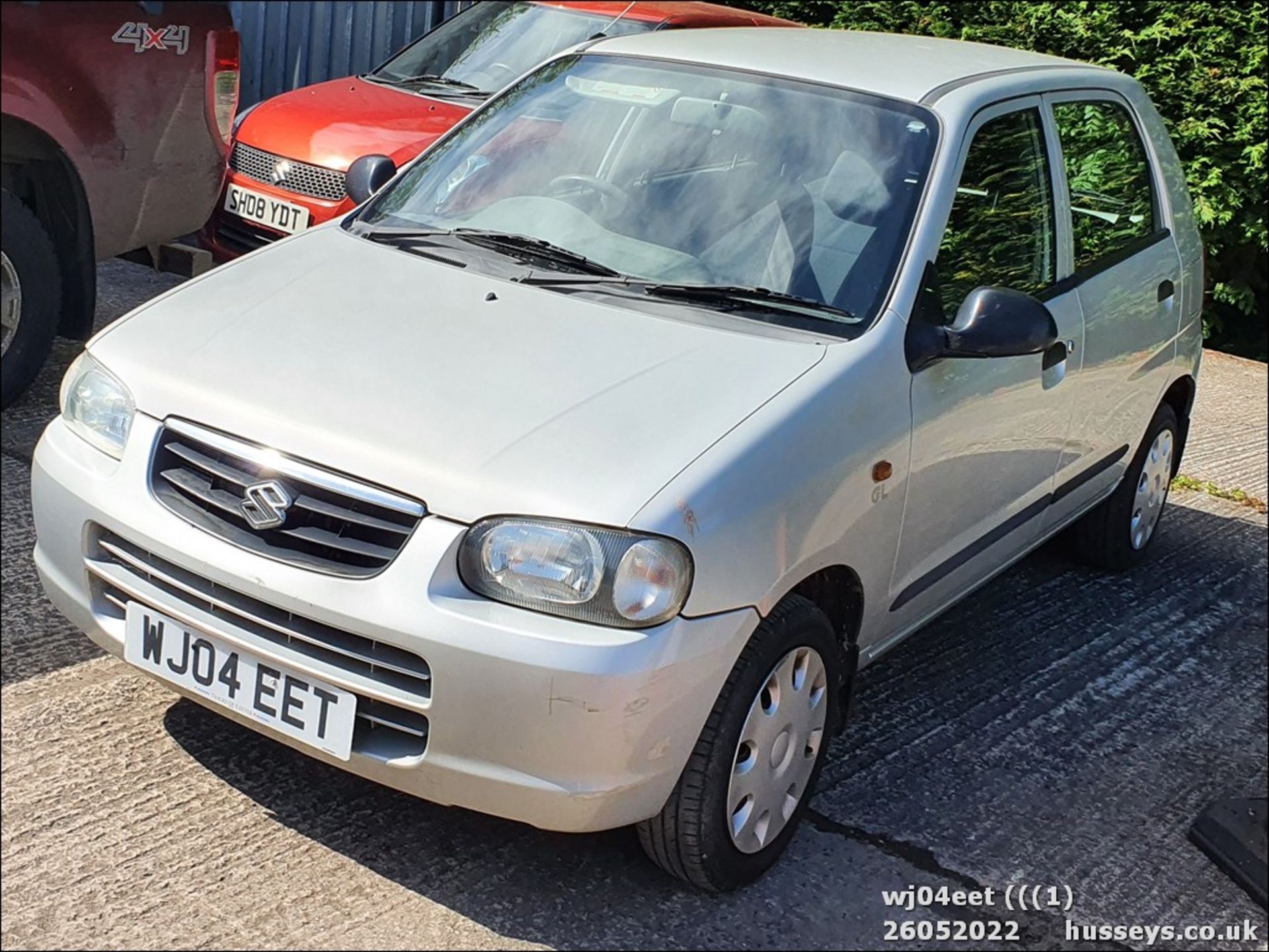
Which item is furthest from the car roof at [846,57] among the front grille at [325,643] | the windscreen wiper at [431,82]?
the windscreen wiper at [431,82]

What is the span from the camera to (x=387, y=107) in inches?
290

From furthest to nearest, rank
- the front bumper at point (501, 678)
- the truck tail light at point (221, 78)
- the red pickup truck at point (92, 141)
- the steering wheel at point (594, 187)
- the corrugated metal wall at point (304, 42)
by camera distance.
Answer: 1. the corrugated metal wall at point (304, 42)
2. the truck tail light at point (221, 78)
3. the red pickup truck at point (92, 141)
4. the steering wheel at point (594, 187)
5. the front bumper at point (501, 678)

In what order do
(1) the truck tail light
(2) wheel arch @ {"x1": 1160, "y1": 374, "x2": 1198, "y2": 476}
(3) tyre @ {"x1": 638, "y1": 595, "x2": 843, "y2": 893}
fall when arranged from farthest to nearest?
(1) the truck tail light
(2) wheel arch @ {"x1": 1160, "y1": 374, "x2": 1198, "y2": 476}
(3) tyre @ {"x1": 638, "y1": 595, "x2": 843, "y2": 893}

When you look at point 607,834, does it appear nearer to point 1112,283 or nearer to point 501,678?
point 501,678

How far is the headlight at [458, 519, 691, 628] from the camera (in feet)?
9.04

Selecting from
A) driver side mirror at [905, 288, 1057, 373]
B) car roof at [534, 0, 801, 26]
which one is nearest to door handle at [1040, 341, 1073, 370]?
driver side mirror at [905, 288, 1057, 373]

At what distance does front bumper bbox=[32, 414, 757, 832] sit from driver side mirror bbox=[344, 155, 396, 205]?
169cm

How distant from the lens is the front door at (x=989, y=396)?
3621 millimetres

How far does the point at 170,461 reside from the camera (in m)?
3.06

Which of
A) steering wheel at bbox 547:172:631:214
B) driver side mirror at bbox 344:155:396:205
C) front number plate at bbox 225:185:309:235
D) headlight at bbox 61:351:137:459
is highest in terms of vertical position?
steering wheel at bbox 547:172:631:214

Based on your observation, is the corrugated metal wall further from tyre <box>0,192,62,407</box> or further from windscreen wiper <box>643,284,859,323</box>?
windscreen wiper <box>643,284,859,323</box>

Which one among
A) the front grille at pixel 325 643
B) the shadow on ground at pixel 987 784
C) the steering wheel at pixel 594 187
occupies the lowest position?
the shadow on ground at pixel 987 784

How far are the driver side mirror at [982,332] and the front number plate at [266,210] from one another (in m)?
3.89

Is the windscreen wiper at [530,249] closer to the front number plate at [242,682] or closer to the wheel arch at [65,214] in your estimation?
the front number plate at [242,682]
